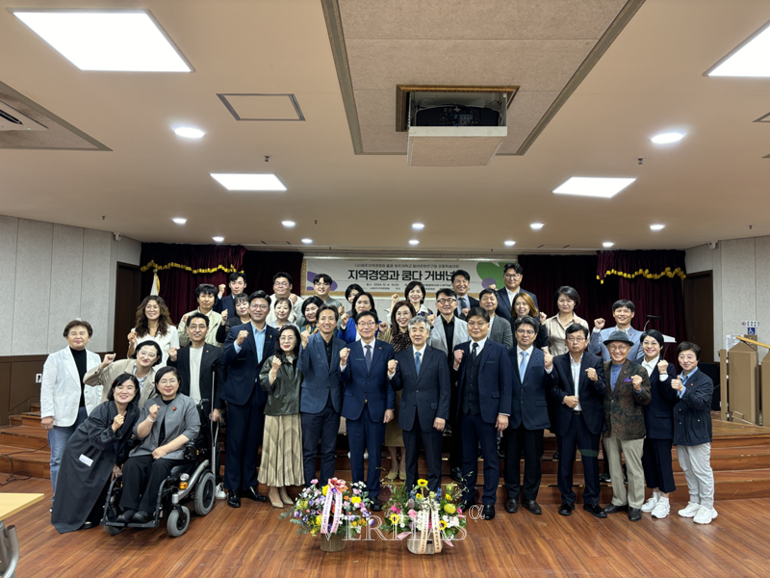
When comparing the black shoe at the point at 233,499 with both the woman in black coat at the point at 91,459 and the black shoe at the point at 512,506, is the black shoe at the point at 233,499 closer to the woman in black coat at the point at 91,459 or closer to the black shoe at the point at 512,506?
the woman in black coat at the point at 91,459

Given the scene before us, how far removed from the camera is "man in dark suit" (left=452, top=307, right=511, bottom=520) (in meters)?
3.87

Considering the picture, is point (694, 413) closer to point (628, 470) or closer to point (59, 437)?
point (628, 470)

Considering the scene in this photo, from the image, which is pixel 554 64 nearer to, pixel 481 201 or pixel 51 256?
pixel 481 201

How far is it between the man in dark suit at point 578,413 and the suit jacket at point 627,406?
0.37 ft

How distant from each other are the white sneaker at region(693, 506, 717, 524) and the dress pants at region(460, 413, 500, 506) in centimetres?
161

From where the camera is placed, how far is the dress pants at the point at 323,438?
3.95 m

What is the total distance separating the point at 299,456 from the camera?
4.06m

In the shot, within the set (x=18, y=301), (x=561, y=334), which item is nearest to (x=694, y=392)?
(x=561, y=334)

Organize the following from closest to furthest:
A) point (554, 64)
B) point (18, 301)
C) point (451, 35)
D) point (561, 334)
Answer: point (451, 35), point (554, 64), point (561, 334), point (18, 301)

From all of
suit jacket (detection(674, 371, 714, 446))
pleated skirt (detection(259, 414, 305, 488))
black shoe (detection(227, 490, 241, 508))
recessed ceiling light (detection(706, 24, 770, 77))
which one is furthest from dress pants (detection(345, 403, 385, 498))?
recessed ceiling light (detection(706, 24, 770, 77))

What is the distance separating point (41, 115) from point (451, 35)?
286 centimetres

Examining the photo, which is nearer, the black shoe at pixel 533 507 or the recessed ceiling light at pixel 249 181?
the black shoe at pixel 533 507

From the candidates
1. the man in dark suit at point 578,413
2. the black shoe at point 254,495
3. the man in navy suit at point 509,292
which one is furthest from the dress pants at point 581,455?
the black shoe at point 254,495

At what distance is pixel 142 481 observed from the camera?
3.45 m
